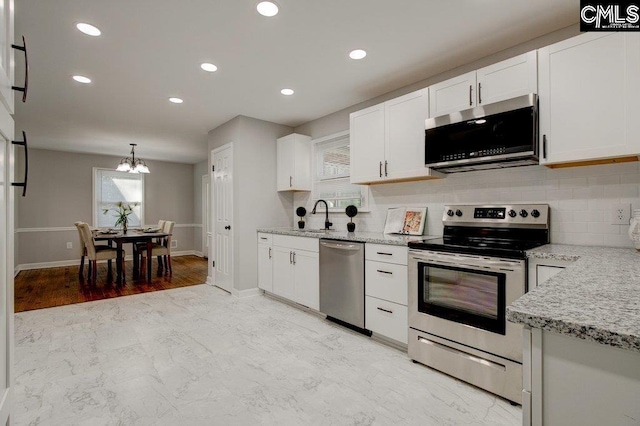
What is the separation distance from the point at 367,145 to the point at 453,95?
3.11ft

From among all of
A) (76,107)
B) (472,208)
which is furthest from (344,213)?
(76,107)

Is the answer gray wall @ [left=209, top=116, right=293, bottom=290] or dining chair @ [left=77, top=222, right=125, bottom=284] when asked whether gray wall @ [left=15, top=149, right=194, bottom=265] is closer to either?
dining chair @ [left=77, top=222, right=125, bottom=284]

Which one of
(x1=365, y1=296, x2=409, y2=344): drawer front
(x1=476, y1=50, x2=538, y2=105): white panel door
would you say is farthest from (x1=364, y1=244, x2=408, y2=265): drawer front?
(x1=476, y1=50, x2=538, y2=105): white panel door

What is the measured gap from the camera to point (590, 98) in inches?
76.9

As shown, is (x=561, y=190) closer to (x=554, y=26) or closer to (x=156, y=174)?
(x=554, y=26)

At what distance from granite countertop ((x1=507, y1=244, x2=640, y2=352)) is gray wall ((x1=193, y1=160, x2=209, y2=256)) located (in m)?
8.01

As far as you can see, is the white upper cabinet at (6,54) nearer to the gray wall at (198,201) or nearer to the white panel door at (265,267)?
the white panel door at (265,267)

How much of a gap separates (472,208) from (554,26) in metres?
1.40

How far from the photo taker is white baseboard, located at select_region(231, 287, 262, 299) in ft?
13.8

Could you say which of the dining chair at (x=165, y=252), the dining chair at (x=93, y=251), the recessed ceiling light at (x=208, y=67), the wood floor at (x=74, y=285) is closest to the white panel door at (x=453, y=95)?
the recessed ceiling light at (x=208, y=67)

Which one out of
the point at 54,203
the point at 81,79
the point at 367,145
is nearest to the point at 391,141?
the point at 367,145

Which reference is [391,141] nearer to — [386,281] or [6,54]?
[386,281]

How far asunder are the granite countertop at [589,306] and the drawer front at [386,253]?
1329 millimetres

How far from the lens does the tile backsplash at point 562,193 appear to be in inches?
81.9
